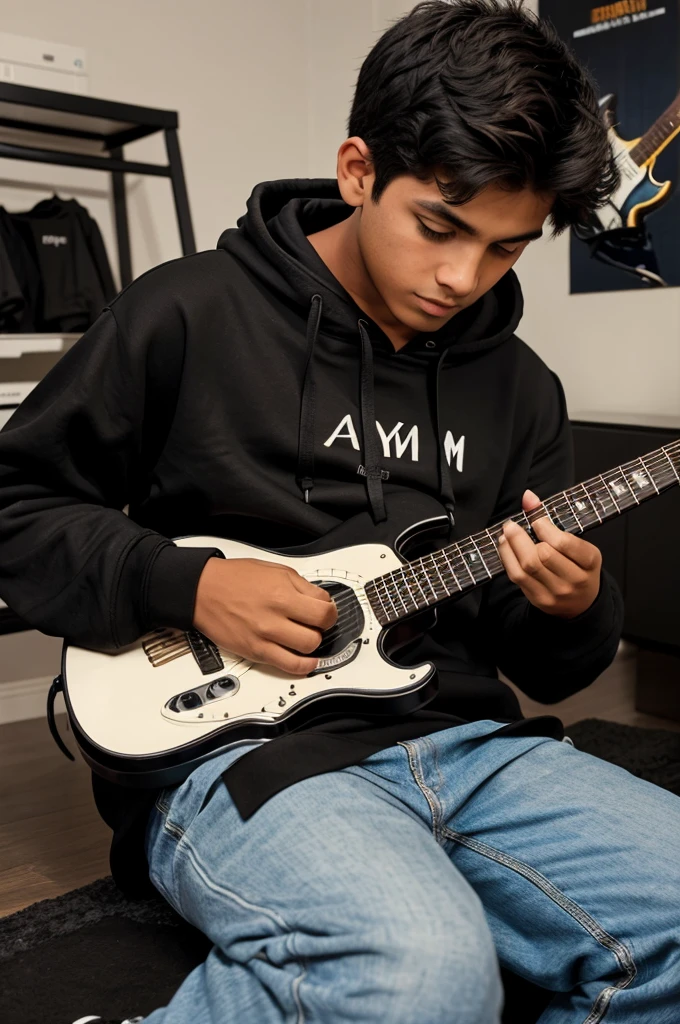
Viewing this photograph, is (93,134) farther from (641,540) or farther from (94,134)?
(641,540)

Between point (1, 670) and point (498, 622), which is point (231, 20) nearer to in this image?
point (1, 670)

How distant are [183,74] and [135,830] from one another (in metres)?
2.39

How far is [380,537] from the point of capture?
1.09 m

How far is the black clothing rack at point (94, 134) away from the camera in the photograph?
81.9 inches

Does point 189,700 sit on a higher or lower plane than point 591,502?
lower

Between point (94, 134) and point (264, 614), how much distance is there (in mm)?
1945

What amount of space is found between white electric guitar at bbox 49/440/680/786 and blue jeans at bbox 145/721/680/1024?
0.14 feet

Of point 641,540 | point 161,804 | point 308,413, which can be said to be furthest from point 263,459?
point 641,540

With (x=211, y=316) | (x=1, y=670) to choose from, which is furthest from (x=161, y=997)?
(x=1, y=670)

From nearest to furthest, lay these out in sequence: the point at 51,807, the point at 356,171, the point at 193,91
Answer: the point at 356,171 < the point at 51,807 < the point at 193,91

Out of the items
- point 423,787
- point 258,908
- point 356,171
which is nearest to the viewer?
point 258,908

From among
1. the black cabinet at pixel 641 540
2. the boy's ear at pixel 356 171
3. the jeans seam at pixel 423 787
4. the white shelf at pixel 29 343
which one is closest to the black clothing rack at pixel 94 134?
the white shelf at pixel 29 343

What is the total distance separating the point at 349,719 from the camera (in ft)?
3.21

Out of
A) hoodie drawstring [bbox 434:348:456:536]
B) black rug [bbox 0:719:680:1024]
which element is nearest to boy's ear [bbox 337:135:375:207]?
hoodie drawstring [bbox 434:348:456:536]
